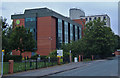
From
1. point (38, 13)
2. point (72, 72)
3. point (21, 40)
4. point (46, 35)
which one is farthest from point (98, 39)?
point (72, 72)

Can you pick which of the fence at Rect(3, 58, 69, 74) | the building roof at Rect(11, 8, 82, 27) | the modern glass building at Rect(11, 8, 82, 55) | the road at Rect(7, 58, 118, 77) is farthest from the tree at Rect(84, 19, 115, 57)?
the road at Rect(7, 58, 118, 77)

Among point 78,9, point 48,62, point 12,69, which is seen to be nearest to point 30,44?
point 48,62

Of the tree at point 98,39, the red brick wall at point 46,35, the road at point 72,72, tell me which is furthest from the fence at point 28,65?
the tree at point 98,39

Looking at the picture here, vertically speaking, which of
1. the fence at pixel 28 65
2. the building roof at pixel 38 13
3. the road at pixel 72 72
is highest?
the building roof at pixel 38 13

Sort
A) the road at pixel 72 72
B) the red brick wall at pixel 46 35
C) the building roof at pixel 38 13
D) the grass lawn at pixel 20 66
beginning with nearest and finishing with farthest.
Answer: the road at pixel 72 72
the grass lawn at pixel 20 66
the red brick wall at pixel 46 35
the building roof at pixel 38 13

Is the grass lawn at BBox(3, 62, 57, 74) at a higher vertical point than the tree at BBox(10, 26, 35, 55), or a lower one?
lower

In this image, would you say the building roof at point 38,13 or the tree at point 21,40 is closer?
the tree at point 21,40

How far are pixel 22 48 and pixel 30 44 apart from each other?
2094 millimetres

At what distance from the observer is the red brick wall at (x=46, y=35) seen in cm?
5016

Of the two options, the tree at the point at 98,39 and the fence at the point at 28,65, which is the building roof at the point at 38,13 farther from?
the fence at the point at 28,65

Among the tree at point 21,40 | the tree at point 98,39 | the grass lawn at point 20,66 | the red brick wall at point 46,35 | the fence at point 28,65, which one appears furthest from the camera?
the tree at point 98,39

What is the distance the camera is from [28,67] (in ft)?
67.9

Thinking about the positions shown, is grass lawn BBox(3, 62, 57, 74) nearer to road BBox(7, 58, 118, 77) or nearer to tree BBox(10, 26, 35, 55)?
road BBox(7, 58, 118, 77)

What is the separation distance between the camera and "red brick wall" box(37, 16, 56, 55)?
5016 centimetres
